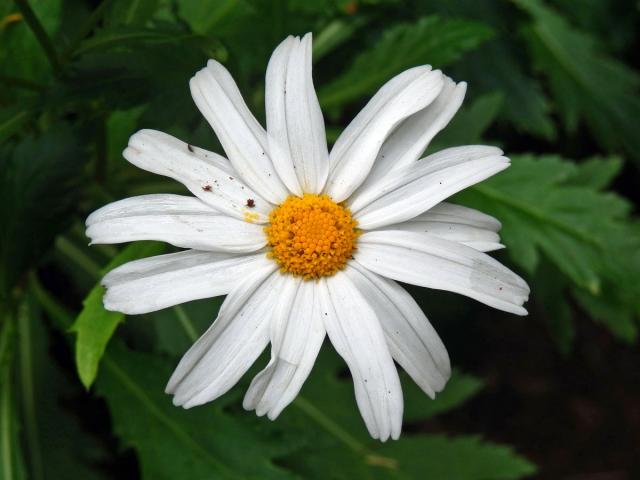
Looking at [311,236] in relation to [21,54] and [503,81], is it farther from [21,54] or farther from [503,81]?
[503,81]

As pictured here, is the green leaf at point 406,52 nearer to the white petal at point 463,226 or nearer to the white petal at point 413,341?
the white petal at point 463,226

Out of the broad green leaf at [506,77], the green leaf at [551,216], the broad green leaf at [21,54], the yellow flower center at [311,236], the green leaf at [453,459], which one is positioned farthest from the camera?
the broad green leaf at [506,77]

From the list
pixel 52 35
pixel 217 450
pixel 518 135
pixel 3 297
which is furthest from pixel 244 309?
pixel 518 135

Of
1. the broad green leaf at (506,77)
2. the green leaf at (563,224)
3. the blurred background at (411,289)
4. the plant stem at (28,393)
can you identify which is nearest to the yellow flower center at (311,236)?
the blurred background at (411,289)

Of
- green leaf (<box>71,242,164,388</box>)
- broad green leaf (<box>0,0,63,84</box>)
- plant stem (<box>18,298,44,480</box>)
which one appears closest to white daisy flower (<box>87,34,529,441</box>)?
green leaf (<box>71,242,164,388</box>)

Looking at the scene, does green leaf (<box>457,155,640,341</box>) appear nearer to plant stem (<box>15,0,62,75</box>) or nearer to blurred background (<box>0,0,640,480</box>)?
blurred background (<box>0,0,640,480</box>)

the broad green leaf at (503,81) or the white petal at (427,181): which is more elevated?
the white petal at (427,181)
